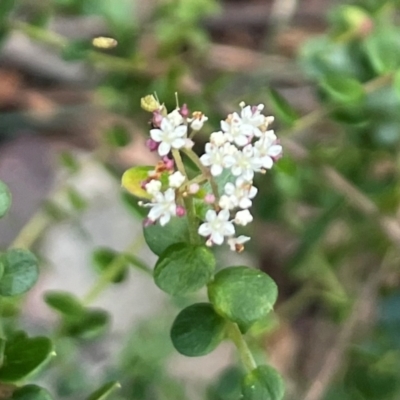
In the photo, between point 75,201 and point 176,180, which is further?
point 75,201

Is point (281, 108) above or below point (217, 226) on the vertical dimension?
above

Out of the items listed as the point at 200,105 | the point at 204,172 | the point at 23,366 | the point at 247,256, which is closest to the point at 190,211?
the point at 204,172

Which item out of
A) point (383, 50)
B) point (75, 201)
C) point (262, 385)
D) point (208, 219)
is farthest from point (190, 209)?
point (75, 201)

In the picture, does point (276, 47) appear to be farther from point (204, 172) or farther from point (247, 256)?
point (204, 172)

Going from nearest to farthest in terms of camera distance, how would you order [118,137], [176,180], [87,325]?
[176,180] < [87,325] < [118,137]

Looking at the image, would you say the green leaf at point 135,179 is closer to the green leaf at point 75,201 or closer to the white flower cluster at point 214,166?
the white flower cluster at point 214,166

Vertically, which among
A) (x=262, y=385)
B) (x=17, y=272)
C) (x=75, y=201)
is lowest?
(x=262, y=385)

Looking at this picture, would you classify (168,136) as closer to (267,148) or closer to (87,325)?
(267,148)

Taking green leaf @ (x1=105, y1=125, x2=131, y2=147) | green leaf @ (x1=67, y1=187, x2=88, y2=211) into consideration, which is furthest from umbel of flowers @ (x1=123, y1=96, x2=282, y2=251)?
green leaf @ (x1=67, y1=187, x2=88, y2=211)

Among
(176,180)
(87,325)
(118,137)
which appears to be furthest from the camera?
(118,137)
